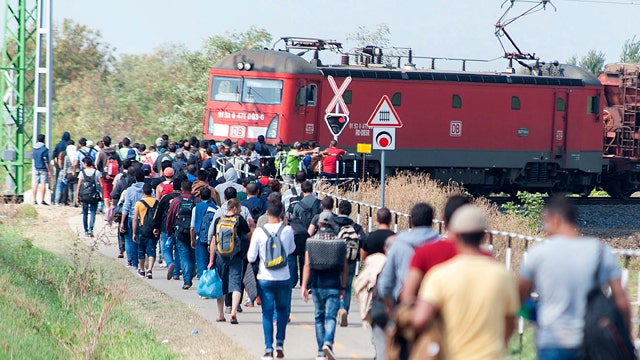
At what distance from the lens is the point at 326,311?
36.0 feet

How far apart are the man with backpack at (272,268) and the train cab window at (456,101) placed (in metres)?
19.6

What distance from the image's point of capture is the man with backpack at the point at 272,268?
1119 centimetres

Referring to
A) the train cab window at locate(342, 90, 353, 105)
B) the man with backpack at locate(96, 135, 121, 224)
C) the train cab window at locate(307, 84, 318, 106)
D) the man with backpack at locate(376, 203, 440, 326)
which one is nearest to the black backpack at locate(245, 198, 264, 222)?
the man with backpack at locate(376, 203, 440, 326)

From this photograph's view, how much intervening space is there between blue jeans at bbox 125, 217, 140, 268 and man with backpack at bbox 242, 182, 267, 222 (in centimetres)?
335

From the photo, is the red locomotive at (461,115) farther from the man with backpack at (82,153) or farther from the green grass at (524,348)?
the green grass at (524,348)

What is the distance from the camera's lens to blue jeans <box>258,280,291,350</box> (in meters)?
11.2

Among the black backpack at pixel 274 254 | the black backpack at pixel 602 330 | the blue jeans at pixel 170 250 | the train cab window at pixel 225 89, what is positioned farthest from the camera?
the train cab window at pixel 225 89

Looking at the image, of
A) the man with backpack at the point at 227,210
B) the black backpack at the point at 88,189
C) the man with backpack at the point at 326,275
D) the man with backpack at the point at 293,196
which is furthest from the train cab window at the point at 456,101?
the man with backpack at the point at 326,275

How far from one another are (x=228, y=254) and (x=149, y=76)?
139ft

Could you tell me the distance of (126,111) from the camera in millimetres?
51594

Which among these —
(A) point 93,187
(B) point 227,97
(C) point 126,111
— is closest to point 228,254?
(A) point 93,187

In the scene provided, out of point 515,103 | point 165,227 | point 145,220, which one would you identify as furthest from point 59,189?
point 515,103

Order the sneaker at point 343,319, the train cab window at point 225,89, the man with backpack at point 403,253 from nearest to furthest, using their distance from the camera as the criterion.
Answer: the man with backpack at point 403,253, the sneaker at point 343,319, the train cab window at point 225,89

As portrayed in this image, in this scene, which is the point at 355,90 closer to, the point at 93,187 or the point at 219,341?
the point at 93,187
